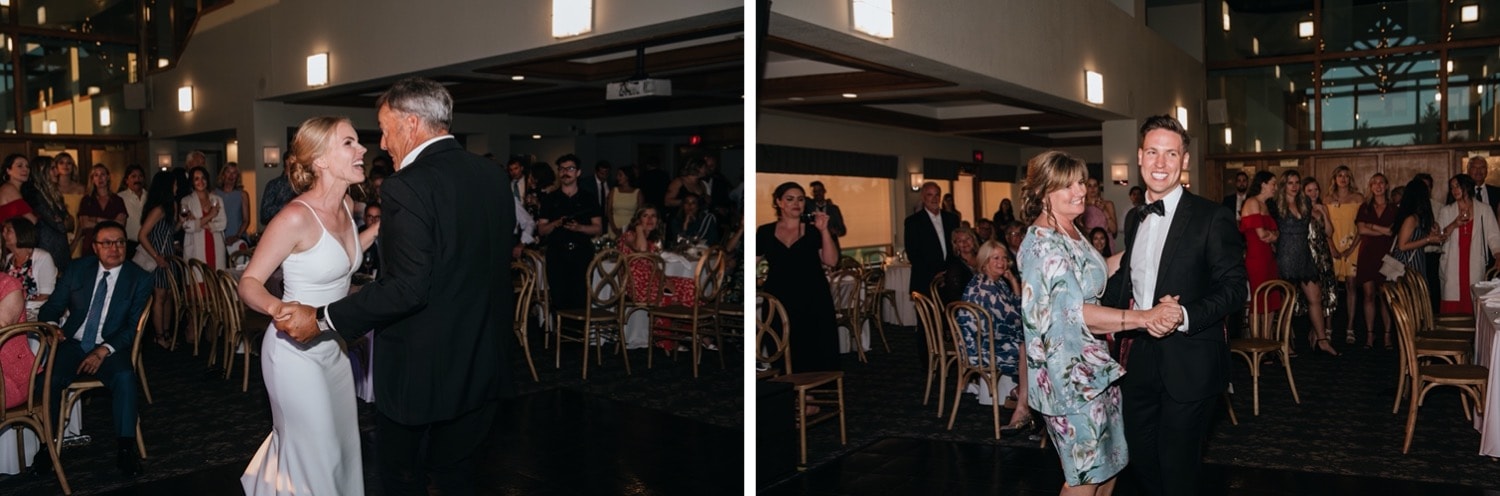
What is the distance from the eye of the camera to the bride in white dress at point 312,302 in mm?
2445

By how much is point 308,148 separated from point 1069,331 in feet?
6.47

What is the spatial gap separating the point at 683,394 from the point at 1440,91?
10.2 meters

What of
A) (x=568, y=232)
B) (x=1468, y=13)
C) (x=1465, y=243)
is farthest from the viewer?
(x=1468, y=13)

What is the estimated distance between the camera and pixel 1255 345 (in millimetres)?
5285

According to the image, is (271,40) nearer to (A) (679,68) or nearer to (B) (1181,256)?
(A) (679,68)

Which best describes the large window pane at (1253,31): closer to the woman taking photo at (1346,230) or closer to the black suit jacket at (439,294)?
the woman taking photo at (1346,230)

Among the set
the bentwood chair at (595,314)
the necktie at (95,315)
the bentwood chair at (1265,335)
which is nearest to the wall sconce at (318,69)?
the necktie at (95,315)

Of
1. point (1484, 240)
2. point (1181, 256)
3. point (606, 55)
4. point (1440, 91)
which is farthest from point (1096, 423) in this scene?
point (1440, 91)

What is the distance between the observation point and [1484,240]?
676cm

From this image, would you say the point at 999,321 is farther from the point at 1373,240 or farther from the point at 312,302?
the point at 1373,240

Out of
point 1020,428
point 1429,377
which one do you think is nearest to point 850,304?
point 1020,428

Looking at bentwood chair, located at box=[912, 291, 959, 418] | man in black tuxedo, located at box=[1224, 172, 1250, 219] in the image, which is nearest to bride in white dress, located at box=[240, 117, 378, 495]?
bentwood chair, located at box=[912, 291, 959, 418]

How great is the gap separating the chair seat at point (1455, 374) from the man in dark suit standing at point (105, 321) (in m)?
4.81

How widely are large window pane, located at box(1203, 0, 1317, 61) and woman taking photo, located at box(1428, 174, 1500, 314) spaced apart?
61.2 inches
